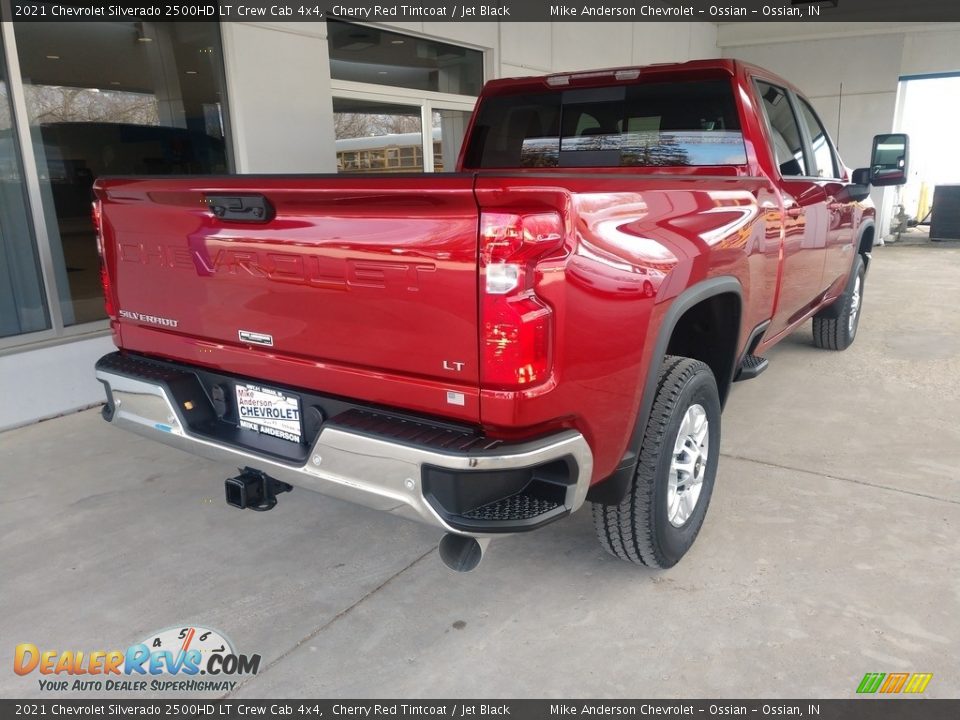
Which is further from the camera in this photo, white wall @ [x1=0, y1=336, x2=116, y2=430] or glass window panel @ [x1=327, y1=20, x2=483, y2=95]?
glass window panel @ [x1=327, y1=20, x2=483, y2=95]

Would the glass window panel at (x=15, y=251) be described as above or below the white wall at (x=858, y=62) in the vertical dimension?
below

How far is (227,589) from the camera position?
2.68 m

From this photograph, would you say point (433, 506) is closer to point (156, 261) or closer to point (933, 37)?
point (156, 261)

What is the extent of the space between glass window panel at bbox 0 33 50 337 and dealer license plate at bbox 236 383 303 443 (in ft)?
9.70

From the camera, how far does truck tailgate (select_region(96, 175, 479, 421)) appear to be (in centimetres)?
188

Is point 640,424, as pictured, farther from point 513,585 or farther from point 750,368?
point 750,368

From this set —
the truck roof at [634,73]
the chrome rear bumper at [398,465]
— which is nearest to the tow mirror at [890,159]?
the truck roof at [634,73]

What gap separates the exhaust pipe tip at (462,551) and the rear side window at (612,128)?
2210mm

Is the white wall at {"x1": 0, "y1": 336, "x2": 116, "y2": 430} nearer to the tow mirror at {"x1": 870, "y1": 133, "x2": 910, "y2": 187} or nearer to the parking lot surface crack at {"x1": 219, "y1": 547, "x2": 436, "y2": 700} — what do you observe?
the parking lot surface crack at {"x1": 219, "y1": 547, "x2": 436, "y2": 700}

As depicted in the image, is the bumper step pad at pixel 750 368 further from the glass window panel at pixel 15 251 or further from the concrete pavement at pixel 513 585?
the glass window panel at pixel 15 251

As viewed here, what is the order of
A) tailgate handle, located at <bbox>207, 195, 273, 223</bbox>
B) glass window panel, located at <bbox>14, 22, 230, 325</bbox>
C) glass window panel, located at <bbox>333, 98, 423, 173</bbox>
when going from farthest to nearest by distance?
glass window panel, located at <bbox>333, 98, 423, 173</bbox> < glass window panel, located at <bbox>14, 22, 230, 325</bbox> < tailgate handle, located at <bbox>207, 195, 273, 223</bbox>

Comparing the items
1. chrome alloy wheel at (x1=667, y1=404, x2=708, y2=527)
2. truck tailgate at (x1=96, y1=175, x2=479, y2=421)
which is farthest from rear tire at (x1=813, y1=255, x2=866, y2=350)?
truck tailgate at (x1=96, y1=175, x2=479, y2=421)

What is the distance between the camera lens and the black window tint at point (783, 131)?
356 cm
